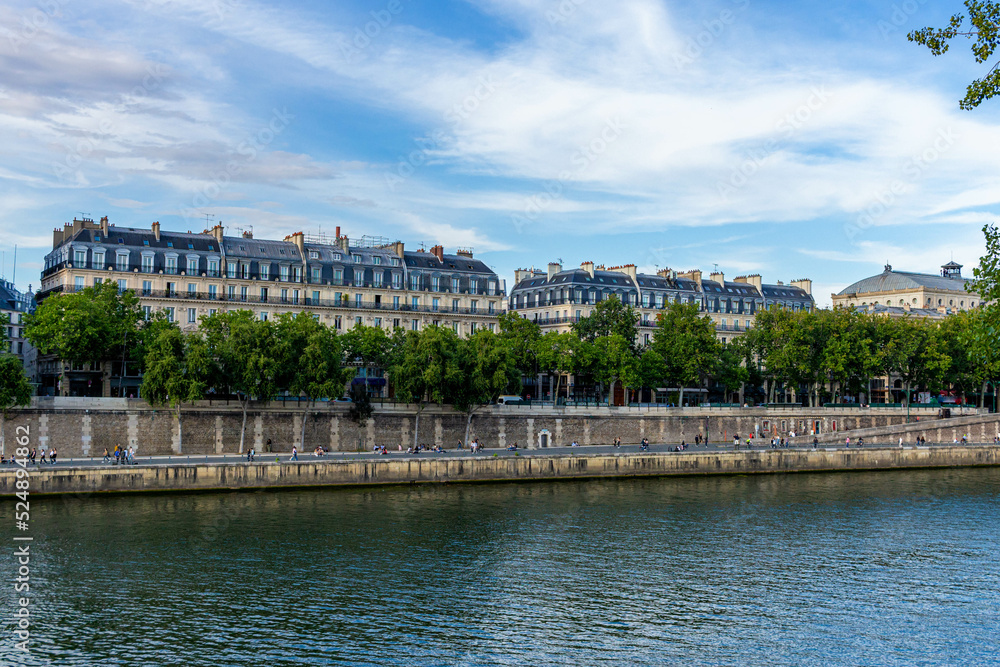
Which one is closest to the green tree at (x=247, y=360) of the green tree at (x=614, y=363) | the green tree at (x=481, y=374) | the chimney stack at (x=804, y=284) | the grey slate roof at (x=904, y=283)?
the green tree at (x=481, y=374)

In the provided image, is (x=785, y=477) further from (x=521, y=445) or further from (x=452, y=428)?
(x=452, y=428)

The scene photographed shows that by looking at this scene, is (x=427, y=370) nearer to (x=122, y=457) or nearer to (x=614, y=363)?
(x=122, y=457)

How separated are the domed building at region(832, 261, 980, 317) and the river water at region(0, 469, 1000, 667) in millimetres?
75653

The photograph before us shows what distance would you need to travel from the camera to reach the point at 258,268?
7531 centimetres

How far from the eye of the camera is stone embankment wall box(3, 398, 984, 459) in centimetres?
5641

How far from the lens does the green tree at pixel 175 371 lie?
182 ft

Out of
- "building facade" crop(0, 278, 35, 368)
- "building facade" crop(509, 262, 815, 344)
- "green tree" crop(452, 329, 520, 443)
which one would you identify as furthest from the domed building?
"building facade" crop(0, 278, 35, 368)

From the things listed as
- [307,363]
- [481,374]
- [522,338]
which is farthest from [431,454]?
[522,338]

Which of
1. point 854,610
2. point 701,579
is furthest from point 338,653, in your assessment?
point 854,610

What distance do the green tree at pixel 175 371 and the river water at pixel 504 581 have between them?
7844 millimetres

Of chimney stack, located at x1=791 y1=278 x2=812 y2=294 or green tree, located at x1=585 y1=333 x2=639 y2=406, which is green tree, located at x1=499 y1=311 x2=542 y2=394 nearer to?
green tree, located at x1=585 y1=333 x2=639 y2=406

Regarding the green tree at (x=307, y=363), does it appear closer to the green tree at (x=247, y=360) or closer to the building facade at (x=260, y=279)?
the green tree at (x=247, y=360)

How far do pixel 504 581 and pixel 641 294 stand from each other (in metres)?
66.2

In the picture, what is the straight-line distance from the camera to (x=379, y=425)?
64.8 m
